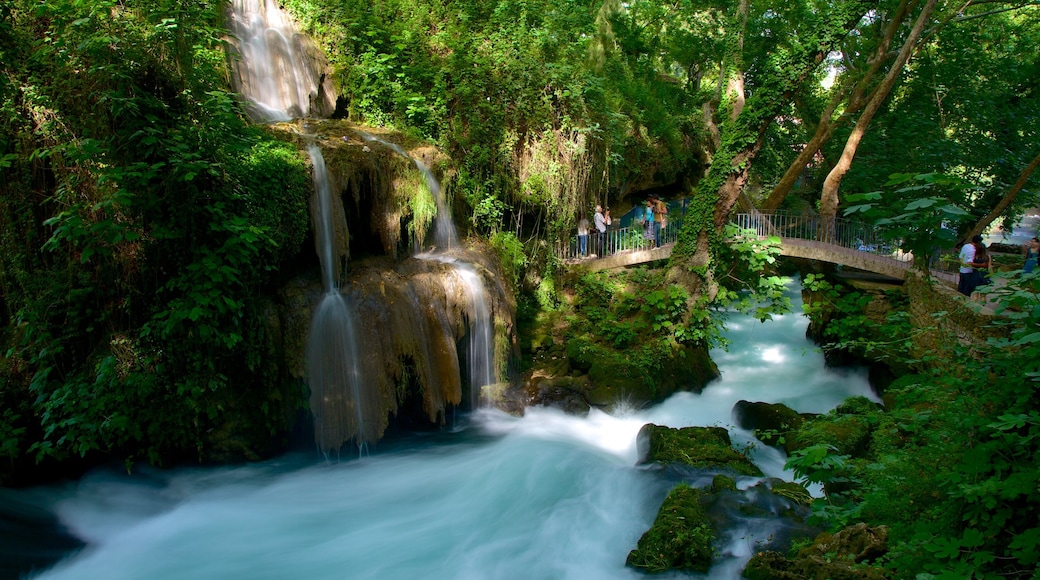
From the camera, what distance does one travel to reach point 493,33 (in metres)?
13.2

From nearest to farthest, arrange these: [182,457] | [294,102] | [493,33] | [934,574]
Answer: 1. [934,574]
2. [182,457]
3. [294,102]
4. [493,33]

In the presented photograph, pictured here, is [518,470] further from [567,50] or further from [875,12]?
[875,12]

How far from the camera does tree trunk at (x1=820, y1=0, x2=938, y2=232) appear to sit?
42.7 feet

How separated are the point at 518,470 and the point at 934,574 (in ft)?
16.7

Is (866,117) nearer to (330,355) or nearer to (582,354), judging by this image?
(582,354)

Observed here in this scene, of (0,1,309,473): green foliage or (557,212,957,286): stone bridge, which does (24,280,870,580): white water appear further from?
(557,212,957,286): stone bridge

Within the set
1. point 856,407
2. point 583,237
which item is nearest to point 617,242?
point 583,237

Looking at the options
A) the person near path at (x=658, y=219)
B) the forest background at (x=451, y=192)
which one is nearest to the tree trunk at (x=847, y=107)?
the forest background at (x=451, y=192)

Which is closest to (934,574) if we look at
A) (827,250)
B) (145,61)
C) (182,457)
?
(182,457)

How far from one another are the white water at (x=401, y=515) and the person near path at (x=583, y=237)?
617 cm

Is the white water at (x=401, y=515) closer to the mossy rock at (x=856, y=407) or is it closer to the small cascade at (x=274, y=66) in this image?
the mossy rock at (x=856, y=407)

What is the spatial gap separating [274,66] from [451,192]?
4.08 meters

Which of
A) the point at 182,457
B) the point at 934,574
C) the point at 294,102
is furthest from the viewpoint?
the point at 294,102

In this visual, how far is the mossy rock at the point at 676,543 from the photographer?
608 cm
